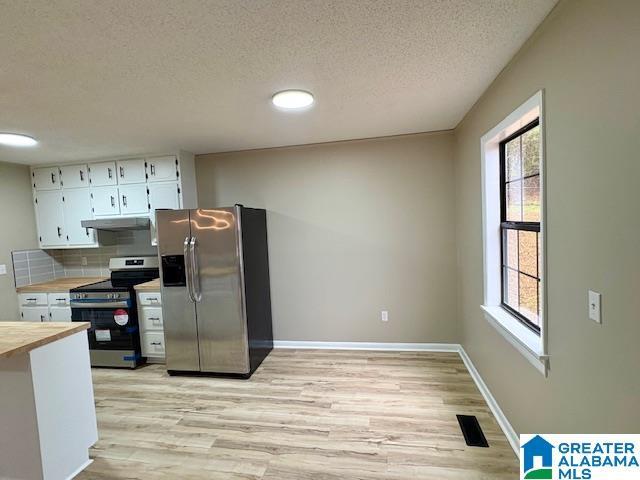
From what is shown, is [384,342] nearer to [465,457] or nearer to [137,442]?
[465,457]

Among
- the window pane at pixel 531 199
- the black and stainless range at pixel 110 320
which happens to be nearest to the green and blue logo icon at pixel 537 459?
the window pane at pixel 531 199

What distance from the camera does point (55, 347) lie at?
5.98ft

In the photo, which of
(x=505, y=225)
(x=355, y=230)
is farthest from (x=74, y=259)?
(x=505, y=225)

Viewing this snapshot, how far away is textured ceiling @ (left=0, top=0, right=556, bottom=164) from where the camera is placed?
1291 millimetres

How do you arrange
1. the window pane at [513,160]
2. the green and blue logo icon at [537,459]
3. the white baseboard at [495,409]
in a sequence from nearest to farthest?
the green and blue logo icon at [537,459] < the white baseboard at [495,409] < the window pane at [513,160]

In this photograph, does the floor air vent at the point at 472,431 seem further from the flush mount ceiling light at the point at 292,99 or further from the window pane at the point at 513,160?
the flush mount ceiling light at the point at 292,99

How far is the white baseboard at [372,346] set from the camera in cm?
347

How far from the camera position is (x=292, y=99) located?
7.15 feet

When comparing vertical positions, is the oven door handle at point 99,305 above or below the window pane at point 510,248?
below

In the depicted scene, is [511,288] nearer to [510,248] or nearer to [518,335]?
[510,248]

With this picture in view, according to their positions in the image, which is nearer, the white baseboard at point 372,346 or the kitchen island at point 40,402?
the kitchen island at point 40,402

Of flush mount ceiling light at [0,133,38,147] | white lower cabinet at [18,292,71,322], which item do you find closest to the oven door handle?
white lower cabinet at [18,292,71,322]

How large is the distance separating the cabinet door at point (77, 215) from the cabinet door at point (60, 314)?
0.82m

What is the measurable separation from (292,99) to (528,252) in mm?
1879
